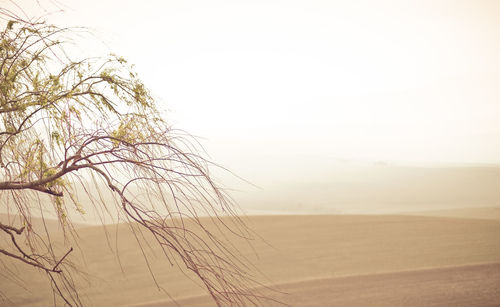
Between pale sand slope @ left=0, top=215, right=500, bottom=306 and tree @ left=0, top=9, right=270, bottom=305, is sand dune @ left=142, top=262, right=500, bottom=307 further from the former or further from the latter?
tree @ left=0, top=9, right=270, bottom=305

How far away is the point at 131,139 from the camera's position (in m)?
1.66

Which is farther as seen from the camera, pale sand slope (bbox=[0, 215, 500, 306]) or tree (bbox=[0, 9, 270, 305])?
pale sand slope (bbox=[0, 215, 500, 306])

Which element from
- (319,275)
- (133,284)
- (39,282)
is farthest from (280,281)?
(39,282)

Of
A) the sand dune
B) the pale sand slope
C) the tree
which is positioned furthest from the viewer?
the pale sand slope

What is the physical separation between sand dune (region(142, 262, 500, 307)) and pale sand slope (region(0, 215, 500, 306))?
0.04 ft

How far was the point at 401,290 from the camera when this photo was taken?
4.15m

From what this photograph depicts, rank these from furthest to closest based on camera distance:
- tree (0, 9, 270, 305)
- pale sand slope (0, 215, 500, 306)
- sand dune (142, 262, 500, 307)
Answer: pale sand slope (0, 215, 500, 306) < sand dune (142, 262, 500, 307) < tree (0, 9, 270, 305)

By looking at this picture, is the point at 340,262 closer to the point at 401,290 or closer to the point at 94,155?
the point at 401,290

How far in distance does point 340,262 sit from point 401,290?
3.51 ft

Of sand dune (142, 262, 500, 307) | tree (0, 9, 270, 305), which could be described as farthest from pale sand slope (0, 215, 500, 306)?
tree (0, 9, 270, 305)

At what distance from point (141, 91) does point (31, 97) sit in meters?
0.53

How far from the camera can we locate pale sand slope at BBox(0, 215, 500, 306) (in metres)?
4.18

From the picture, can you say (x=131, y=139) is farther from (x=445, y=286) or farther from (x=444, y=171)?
(x=444, y=171)

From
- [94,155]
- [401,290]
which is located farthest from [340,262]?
[94,155]
